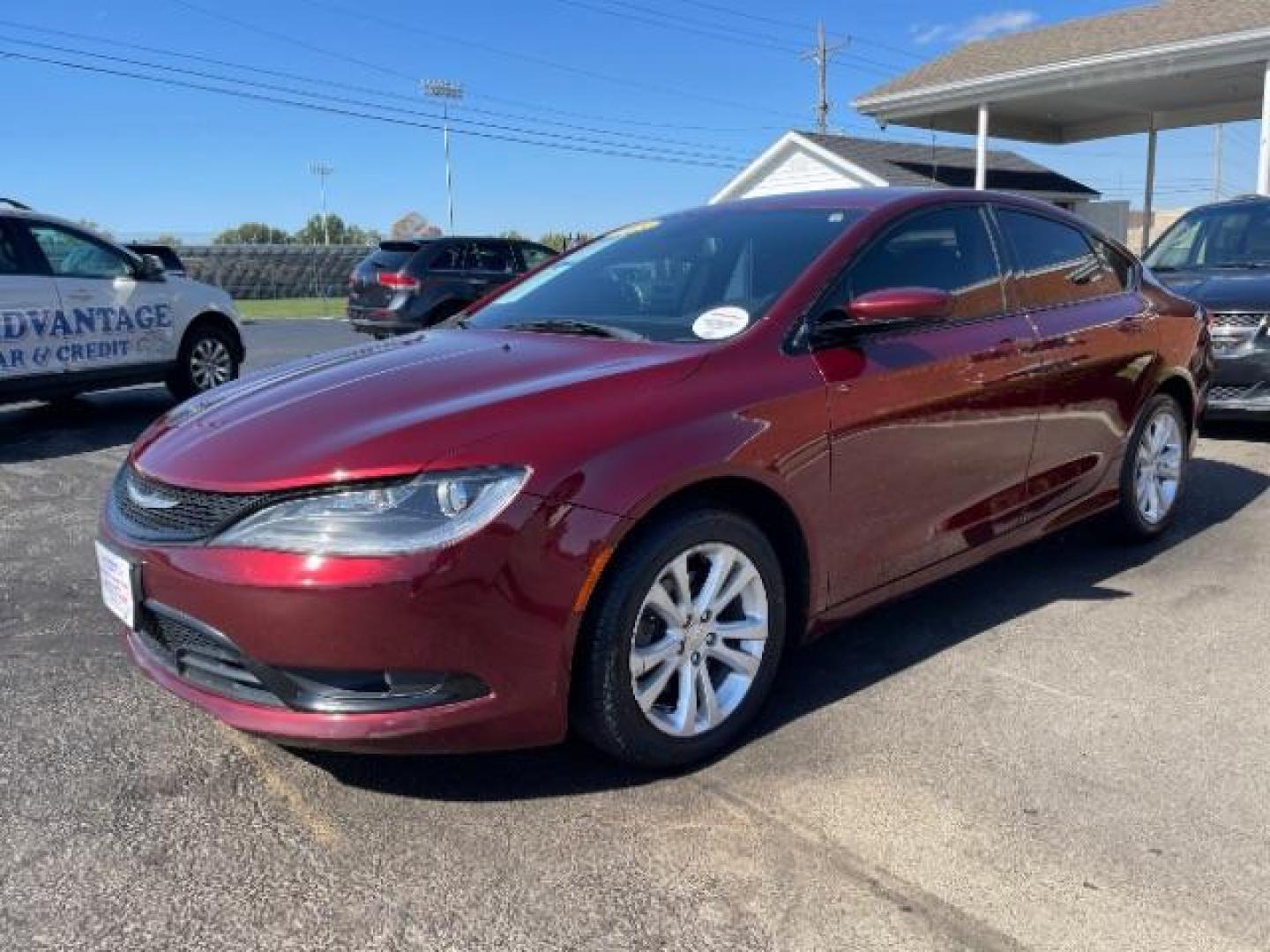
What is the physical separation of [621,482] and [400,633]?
25.7 inches

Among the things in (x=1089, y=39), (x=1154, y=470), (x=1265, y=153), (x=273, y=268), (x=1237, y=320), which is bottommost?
(x=1154, y=470)

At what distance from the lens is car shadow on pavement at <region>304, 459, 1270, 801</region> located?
299cm

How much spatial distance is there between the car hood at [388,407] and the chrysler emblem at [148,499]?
53 mm

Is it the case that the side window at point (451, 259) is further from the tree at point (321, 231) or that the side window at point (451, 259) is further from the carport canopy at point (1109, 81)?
the tree at point (321, 231)

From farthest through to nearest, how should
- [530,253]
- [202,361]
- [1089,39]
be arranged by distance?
[1089,39], [530,253], [202,361]

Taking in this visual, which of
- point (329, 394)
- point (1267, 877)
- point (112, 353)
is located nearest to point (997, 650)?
point (1267, 877)

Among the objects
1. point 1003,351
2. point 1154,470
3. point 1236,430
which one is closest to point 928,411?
point 1003,351

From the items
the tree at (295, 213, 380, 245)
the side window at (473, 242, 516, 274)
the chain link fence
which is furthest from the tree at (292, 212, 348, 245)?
the side window at (473, 242, 516, 274)

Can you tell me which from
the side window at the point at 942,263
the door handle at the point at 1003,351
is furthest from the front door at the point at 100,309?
the door handle at the point at 1003,351

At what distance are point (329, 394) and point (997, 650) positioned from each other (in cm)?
244

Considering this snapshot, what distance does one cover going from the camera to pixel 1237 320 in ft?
24.0

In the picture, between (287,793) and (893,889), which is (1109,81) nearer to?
(893,889)

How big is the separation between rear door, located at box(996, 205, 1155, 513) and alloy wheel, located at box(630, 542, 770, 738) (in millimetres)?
1619

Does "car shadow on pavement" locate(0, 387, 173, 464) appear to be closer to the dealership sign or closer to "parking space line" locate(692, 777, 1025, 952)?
the dealership sign
